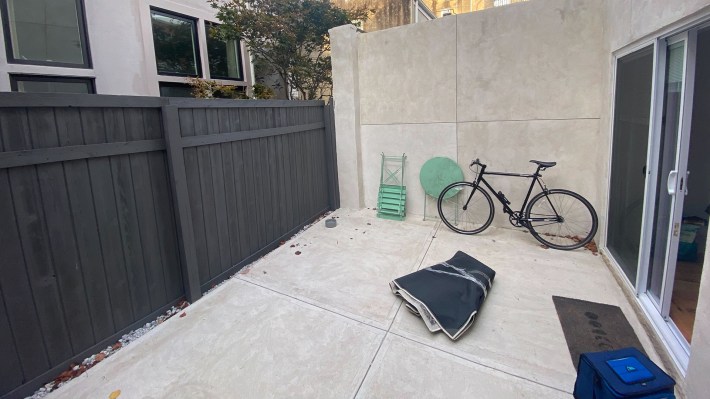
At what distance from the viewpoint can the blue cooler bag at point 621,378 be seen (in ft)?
4.35

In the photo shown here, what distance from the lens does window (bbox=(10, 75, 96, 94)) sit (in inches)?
166

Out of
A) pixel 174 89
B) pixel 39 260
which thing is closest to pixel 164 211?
pixel 39 260

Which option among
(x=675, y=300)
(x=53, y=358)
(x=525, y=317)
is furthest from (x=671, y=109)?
(x=53, y=358)

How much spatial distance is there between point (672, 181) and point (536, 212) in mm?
1952

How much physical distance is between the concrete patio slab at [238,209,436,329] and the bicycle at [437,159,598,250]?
1.47 feet

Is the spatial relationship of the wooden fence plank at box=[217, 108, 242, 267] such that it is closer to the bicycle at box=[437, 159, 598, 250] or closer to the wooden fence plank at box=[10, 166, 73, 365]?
the wooden fence plank at box=[10, 166, 73, 365]

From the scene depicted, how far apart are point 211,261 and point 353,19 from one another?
17.8ft

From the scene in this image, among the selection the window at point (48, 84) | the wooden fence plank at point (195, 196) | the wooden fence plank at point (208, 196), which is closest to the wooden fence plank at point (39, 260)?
the wooden fence plank at point (195, 196)

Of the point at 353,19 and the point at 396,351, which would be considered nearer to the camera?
the point at 396,351

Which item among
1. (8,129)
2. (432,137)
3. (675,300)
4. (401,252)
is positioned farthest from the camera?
(432,137)

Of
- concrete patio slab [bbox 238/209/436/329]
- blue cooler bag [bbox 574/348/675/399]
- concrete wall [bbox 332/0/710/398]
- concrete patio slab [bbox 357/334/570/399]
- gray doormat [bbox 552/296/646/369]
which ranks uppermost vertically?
concrete wall [bbox 332/0/710/398]

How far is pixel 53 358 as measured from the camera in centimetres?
203

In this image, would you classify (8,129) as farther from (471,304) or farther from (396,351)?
(471,304)

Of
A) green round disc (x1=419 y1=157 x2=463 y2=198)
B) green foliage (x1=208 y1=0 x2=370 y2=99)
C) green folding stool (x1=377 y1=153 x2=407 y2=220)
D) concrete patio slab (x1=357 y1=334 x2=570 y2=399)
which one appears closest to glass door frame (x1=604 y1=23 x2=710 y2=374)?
concrete patio slab (x1=357 y1=334 x2=570 y2=399)
